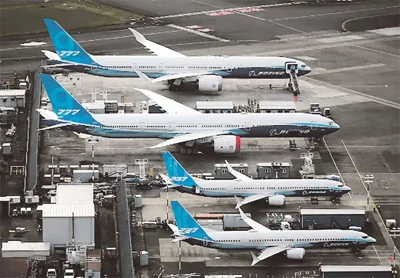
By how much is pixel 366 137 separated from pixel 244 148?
14.7 m

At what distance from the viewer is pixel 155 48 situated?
16462 cm

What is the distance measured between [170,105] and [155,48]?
24.7 m

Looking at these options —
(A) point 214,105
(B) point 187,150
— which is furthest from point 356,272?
(A) point 214,105

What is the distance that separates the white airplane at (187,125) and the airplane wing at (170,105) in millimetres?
4184

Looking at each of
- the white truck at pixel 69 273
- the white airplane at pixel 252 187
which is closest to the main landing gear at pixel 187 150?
the white airplane at pixel 252 187

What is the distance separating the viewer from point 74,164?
130 metres

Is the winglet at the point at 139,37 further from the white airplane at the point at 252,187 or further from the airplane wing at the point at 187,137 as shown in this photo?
the white airplane at the point at 252,187

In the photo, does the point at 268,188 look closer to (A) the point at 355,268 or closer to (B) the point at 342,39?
(A) the point at 355,268

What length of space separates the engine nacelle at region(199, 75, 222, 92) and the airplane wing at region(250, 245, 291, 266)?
48.7m

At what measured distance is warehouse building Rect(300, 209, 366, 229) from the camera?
11469cm

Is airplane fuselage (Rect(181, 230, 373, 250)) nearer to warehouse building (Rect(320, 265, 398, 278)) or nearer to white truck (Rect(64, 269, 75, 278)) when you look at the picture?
warehouse building (Rect(320, 265, 398, 278))

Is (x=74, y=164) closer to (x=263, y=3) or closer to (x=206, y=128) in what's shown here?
(x=206, y=128)

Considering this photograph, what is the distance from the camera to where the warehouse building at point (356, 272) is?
10438cm

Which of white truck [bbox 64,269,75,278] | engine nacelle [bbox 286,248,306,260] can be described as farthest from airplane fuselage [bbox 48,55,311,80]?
white truck [bbox 64,269,75,278]
